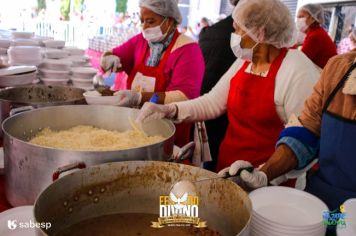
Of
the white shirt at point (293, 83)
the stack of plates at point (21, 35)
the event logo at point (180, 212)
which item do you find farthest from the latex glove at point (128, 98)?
the stack of plates at point (21, 35)

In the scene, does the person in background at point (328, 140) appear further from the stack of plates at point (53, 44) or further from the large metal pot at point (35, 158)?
the stack of plates at point (53, 44)

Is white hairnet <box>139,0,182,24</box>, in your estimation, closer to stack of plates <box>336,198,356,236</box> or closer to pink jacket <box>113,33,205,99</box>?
pink jacket <box>113,33,205,99</box>

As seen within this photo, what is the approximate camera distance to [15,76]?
169 centimetres

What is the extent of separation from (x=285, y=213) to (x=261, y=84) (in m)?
0.82

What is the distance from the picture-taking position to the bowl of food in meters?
1.50

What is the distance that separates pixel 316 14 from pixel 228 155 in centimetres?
302

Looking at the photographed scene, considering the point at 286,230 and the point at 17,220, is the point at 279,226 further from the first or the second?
the point at 17,220

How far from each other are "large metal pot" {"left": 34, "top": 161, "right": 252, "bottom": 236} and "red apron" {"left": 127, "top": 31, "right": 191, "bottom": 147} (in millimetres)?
1061

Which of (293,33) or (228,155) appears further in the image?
(228,155)

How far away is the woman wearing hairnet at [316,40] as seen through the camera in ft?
12.8

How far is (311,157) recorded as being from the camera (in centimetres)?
126

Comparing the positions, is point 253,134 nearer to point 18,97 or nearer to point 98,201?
point 98,201

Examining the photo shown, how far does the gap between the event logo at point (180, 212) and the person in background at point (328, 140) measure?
278mm

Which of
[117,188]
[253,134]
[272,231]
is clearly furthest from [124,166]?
[253,134]
